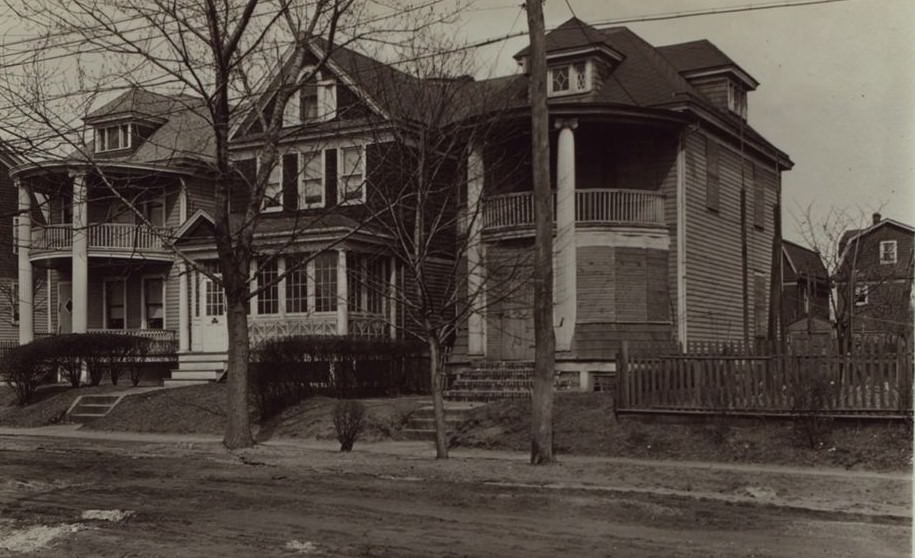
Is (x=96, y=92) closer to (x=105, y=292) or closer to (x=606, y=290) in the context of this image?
(x=606, y=290)

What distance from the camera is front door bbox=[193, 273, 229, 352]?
89.8 ft

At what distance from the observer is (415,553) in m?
7.93

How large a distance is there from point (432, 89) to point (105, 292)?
20309 mm

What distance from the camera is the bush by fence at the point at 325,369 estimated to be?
20297mm

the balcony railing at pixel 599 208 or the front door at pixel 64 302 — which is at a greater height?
the balcony railing at pixel 599 208

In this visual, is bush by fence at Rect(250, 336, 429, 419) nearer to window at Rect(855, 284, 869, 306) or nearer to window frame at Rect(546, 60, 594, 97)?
window frame at Rect(546, 60, 594, 97)

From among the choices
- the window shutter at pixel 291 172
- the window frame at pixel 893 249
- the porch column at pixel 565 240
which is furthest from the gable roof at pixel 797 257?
the window shutter at pixel 291 172

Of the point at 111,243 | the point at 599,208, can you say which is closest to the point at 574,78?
the point at 599,208

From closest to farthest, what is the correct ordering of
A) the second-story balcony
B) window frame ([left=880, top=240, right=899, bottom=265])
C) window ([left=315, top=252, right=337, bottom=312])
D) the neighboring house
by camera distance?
window ([left=315, top=252, right=337, bottom=312]) < the neighboring house < the second-story balcony < window frame ([left=880, top=240, right=899, bottom=265])

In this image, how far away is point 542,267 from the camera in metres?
13.9

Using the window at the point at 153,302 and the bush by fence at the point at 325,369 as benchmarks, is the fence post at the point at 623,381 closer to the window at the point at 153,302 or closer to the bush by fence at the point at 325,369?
the bush by fence at the point at 325,369

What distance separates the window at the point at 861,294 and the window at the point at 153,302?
71.2 ft

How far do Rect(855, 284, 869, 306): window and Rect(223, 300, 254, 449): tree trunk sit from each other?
17785mm

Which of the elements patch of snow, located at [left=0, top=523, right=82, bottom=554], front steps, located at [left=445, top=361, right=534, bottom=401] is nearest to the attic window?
front steps, located at [left=445, top=361, right=534, bottom=401]
